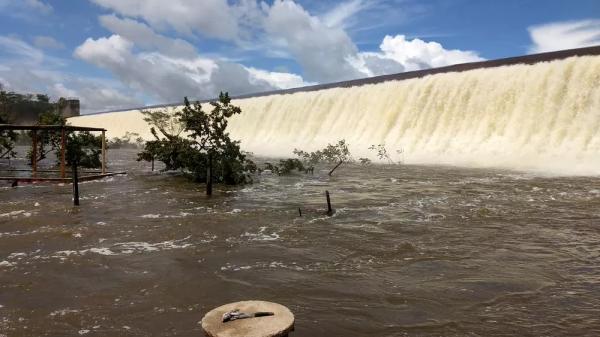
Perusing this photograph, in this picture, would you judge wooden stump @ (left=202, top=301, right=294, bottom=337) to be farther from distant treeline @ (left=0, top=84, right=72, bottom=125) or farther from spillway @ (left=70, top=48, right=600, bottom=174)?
distant treeline @ (left=0, top=84, right=72, bottom=125)

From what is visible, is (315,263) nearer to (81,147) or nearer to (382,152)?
(81,147)

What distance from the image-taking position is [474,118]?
89.9 feet

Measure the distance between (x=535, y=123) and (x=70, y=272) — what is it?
77.4ft

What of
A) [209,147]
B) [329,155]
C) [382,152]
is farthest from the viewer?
[382,152]

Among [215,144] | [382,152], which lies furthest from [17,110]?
[382,152]

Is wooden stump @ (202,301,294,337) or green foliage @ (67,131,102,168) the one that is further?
green foliage @ (67,131,102,168)

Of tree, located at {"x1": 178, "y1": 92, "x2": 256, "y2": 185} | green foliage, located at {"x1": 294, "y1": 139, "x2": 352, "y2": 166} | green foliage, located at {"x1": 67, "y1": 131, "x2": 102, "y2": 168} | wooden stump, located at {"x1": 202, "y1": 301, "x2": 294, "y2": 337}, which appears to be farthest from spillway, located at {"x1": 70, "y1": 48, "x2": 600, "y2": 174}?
wooden stump, located at {"x1": 202, "y1": 301, "x2": 294, "y2": 337}

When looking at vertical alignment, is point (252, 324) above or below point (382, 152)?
below

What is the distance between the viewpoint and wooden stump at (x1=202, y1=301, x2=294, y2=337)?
3.74 meters

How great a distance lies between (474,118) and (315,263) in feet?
73.5

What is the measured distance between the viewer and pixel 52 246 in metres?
8.84

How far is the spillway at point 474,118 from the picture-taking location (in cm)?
2300

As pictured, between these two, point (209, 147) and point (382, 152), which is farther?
point (382, 152)

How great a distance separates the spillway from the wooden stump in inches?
790
